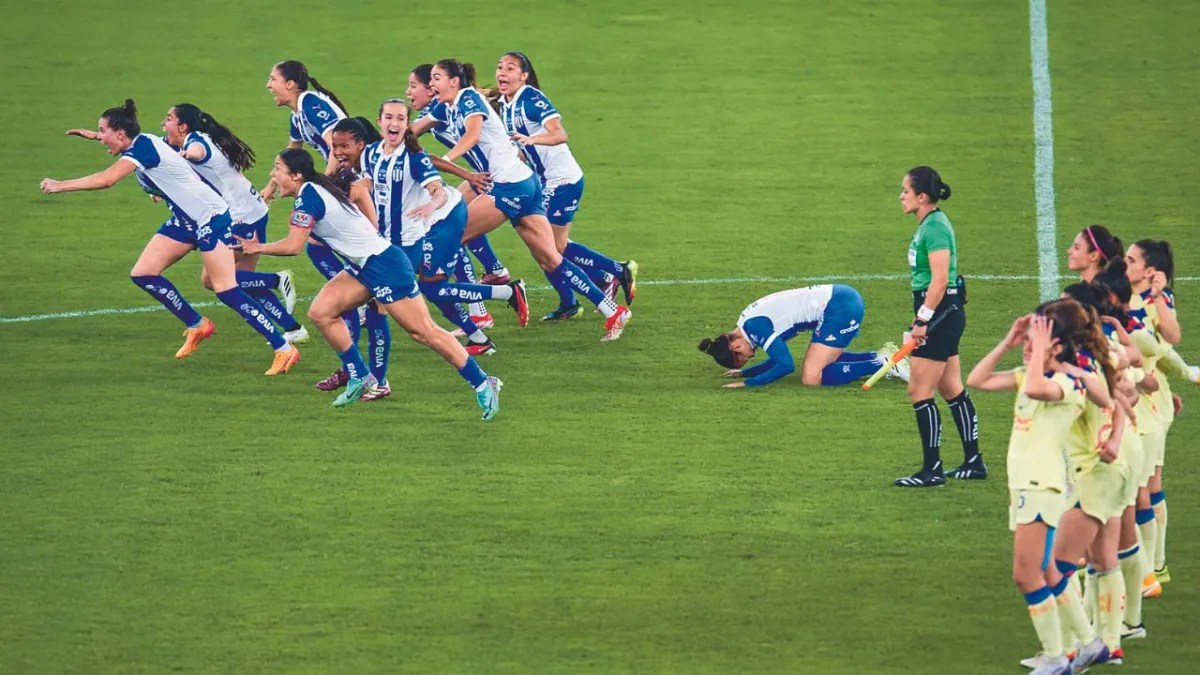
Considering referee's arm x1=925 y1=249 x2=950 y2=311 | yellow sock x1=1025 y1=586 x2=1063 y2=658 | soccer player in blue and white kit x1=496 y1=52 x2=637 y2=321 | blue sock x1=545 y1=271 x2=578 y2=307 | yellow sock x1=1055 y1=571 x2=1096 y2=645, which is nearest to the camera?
yellow sock x1=1025 y1=586 x2=1063 y2=658

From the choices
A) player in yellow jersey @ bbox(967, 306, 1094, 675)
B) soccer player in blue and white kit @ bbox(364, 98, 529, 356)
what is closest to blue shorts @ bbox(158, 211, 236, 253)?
soccer player in blue and white kit @ bbox(364, 98, 529, 356)

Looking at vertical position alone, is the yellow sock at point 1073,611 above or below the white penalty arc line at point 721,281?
above

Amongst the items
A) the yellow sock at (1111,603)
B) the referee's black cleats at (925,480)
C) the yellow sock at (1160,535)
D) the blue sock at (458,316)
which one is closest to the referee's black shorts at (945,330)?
the referee's black cleats at (925,480)

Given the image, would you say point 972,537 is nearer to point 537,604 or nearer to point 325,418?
point 537,604

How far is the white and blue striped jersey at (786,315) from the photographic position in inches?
579

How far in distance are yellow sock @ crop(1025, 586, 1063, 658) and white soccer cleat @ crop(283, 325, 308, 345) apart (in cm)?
790

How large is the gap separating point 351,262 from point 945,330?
424 centimetres

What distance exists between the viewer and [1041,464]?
940cm

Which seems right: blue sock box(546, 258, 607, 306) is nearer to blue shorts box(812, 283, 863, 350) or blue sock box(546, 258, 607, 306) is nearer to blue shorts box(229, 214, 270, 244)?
blue shorts box(812, 283, 863, 350)

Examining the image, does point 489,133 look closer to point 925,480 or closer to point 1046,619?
point 925,480

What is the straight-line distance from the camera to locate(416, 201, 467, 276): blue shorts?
15.2 meters

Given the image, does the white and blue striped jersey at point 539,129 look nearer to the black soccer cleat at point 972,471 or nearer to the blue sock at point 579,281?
the blue sock at point 579,281

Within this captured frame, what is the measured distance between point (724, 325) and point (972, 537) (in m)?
5.08

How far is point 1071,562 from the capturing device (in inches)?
379
